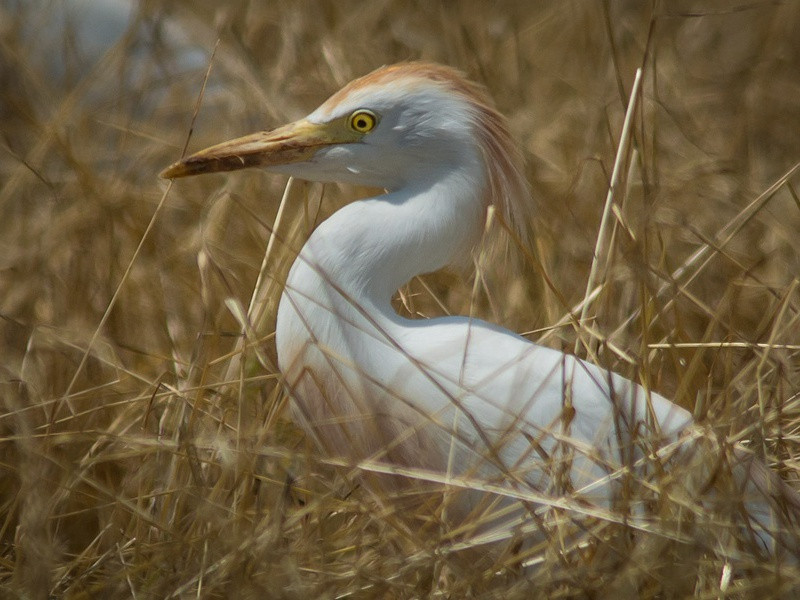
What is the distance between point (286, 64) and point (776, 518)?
203 centimetres

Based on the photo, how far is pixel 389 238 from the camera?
1.60 meters

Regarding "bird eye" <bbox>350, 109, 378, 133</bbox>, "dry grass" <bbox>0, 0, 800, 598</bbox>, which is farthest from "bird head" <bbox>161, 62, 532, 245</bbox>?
"dry grass" <bbox>0, 0, 800, 598</bbox>

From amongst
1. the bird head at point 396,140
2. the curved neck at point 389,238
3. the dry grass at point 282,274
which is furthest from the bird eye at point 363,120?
the dry grass at point 282,274

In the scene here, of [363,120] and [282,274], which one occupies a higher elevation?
[363,120]

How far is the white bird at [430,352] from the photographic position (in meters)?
1.49

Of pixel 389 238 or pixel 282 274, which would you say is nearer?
pixel 389 238

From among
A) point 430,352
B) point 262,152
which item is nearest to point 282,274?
point 262,152

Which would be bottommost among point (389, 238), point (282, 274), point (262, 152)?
point (282, 274)

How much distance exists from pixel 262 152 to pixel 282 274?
431mm

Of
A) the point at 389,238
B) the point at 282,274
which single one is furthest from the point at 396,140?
the point at 282,274

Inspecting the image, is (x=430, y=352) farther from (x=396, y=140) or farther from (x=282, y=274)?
(x=282, y=274)

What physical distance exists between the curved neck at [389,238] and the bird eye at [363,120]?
11 cm

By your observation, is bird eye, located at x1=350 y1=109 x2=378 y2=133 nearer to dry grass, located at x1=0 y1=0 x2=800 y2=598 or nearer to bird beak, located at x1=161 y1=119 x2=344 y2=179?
bird beak, located at x1=161 y1=119 x2=344 y2=179

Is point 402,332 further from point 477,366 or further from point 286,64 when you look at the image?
point 286,64
